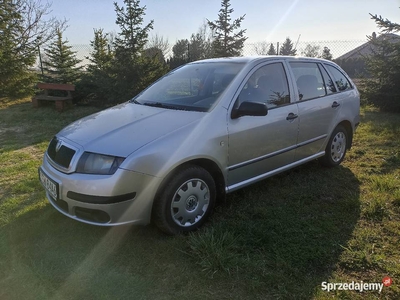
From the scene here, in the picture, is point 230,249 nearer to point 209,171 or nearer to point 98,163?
point 209,171

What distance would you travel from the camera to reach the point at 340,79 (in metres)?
4.62

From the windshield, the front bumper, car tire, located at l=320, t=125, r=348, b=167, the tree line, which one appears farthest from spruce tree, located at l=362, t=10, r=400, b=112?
the front bumper

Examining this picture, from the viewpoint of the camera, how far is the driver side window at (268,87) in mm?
3287

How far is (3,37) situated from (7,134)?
6521mm

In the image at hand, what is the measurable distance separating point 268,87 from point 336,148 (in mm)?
1763

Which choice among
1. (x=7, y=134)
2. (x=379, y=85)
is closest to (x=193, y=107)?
(x=7, y=134)

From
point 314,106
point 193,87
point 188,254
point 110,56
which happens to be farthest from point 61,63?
point 188,254

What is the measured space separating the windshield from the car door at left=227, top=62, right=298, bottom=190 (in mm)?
257

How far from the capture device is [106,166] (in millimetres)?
2494

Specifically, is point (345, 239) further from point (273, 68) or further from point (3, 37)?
point (3, 37)

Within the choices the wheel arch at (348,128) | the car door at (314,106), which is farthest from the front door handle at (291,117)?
the wheel arch at (348,128)

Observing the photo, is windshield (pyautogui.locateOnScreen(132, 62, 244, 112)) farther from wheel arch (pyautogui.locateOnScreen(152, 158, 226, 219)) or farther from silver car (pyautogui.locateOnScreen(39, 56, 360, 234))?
wheel arch (pyautogui.locateOnScreen(152, 158, 226, 219))

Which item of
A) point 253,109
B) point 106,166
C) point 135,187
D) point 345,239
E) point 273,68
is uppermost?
point 273,68

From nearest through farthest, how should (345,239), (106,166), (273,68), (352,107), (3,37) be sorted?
(106,166) → (345,239) → (273,68) → (352,107) → (3,37)
